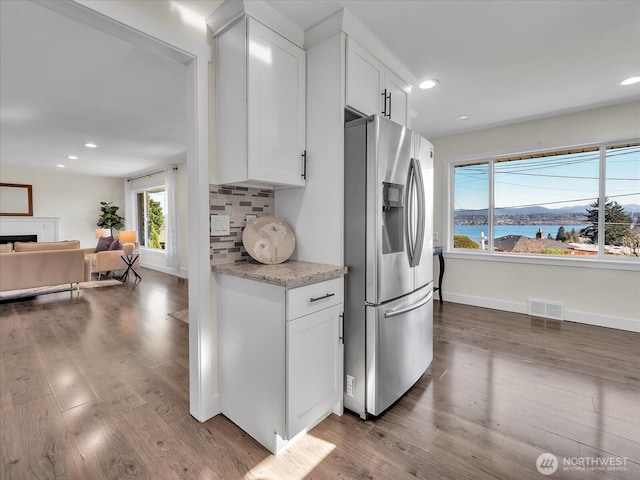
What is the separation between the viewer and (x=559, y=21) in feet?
6.55

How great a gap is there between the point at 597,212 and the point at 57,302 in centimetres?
741

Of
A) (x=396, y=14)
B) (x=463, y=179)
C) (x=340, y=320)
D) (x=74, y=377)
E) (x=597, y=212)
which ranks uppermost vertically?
(x=396, y=14)

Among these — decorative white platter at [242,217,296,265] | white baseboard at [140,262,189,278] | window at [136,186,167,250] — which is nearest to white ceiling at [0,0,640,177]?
decorative white platter at [242,217,296,265]

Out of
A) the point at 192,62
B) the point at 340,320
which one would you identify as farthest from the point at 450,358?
the point at 192,62

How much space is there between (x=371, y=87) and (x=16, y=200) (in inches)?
348

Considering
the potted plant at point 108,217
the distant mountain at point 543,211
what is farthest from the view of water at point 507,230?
the potted plant at point 108,217

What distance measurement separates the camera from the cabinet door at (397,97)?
2.37 meters

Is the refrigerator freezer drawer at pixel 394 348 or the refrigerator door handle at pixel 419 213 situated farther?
the refrigerator door handle at pixel 419 213

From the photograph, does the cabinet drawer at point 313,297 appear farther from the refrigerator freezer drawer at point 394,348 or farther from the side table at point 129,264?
the side table at point 129,264

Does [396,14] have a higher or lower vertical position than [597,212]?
higher

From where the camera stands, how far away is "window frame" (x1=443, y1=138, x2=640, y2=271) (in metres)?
3.44

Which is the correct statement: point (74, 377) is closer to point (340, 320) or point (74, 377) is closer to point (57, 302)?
point (340, 320)

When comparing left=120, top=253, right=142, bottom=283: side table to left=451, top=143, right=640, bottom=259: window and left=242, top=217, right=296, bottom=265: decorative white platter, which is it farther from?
left=451, top=143, right=640, bottom=259: window

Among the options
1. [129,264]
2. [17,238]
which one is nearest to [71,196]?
[17,238]
